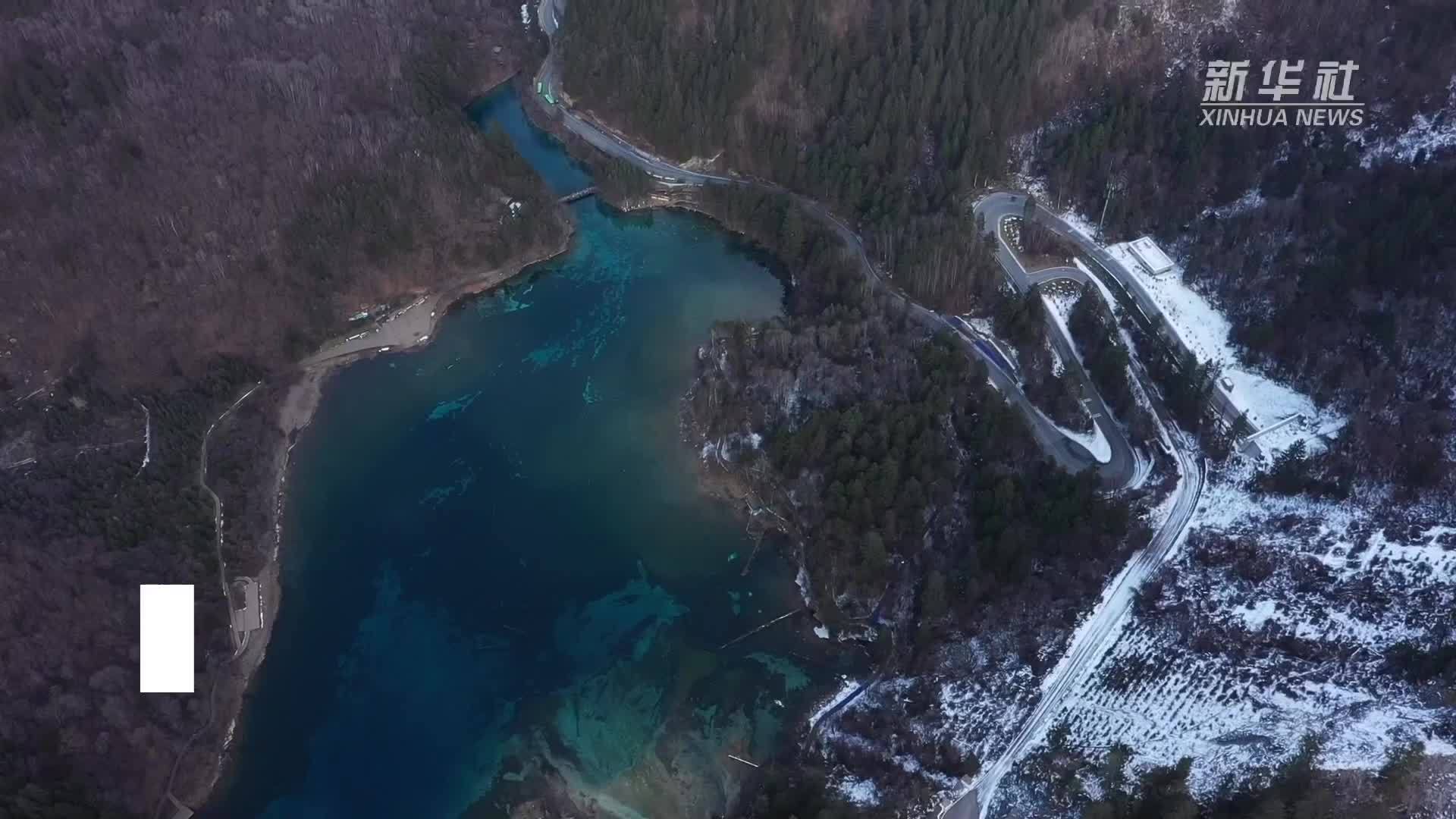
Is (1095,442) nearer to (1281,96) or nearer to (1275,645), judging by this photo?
(1275,645)

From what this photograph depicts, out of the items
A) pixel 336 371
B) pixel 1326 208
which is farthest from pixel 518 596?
pixel 1326 208

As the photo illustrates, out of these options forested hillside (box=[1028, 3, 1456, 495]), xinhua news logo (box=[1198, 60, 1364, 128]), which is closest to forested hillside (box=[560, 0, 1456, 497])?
forested hillside (box=[1028, 3, 1456, 495])

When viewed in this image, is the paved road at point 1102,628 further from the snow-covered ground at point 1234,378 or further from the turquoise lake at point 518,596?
the turquoise lake at point 518,596

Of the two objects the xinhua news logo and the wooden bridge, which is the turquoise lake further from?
the xinhua news logo

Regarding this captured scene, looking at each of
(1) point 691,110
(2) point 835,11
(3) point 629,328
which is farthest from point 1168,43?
(3) point 629,328

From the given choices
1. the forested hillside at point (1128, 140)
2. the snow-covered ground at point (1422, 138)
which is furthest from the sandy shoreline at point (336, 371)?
the snow-covered ground at point (1422, 138)

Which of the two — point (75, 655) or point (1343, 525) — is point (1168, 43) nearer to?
point (1343, 525)

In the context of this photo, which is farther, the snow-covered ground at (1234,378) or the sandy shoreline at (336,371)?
the snow-covered ground at (1234,378)
